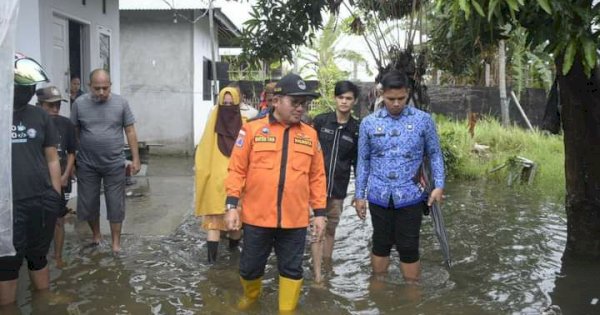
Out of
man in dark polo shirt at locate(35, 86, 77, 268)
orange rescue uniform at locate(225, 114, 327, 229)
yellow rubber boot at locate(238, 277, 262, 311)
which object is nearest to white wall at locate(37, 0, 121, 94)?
man in dark polo shirt at locate(35, 86, 77, 268)

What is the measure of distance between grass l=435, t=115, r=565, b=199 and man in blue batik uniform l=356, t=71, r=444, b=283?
590 centimetres

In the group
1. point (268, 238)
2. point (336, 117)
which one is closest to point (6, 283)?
point (268, 238)

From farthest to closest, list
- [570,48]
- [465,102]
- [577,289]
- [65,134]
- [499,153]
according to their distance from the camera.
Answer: [465,102]
[499,153]
[65,134]
[577,289]
[570,48]

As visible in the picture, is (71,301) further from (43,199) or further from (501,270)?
(501,270)

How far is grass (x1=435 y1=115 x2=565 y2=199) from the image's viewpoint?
439 inches

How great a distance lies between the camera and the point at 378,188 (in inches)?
186

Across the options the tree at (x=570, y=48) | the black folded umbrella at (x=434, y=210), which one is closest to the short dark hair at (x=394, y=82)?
the tree at (x=570, y=48)

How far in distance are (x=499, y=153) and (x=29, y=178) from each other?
11496mm

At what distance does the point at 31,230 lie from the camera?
13.6ft

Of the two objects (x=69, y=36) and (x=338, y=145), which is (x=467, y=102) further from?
(x=338, y=145)

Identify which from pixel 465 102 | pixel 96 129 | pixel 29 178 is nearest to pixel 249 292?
pixel 29 178

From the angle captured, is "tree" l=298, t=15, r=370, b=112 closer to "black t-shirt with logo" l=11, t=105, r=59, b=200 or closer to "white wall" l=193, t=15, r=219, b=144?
"white wall" l=193, t=15, r=219, b=144

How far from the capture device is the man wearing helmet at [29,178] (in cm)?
400

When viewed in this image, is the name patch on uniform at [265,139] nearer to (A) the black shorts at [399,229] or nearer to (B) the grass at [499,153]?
(A) the black shorts at [399,229]
